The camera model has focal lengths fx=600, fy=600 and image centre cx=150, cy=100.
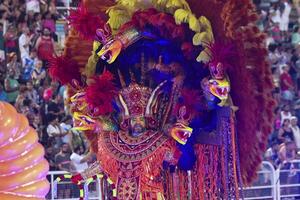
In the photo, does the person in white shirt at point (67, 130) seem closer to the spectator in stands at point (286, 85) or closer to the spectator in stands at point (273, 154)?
the spectator in stands at point (273, 154)

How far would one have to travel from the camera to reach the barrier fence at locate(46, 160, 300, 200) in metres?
3.70

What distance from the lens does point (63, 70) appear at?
211 centimetres

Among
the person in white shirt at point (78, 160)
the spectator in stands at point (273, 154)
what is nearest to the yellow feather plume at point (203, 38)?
the person in white shirt at point (78, 160)

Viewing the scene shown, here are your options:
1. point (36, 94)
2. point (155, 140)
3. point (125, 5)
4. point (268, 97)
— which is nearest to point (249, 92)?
point (268, 97)

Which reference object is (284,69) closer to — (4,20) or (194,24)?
(4,20)

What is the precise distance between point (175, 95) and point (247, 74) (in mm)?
250

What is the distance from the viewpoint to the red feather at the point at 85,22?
2020 millimetres

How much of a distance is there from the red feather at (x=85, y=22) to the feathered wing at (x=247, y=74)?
330mm

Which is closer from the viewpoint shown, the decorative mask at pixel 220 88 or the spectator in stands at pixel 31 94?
the decorative mask at pixel 220 88

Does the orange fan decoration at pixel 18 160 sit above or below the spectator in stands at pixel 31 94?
below

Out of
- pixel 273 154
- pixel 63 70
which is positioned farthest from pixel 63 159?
pixel 63 70

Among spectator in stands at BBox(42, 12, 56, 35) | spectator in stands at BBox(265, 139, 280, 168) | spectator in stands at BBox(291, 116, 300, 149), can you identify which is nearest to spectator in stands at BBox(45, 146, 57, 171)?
spectator in stands at BBox(42, 12, 56, 35)

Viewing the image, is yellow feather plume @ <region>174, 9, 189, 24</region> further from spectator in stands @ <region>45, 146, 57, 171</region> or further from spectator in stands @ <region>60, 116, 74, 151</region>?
spectator in stands @ <region>60, 116, 74, 151</region>

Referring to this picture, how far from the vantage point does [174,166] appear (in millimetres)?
2035
